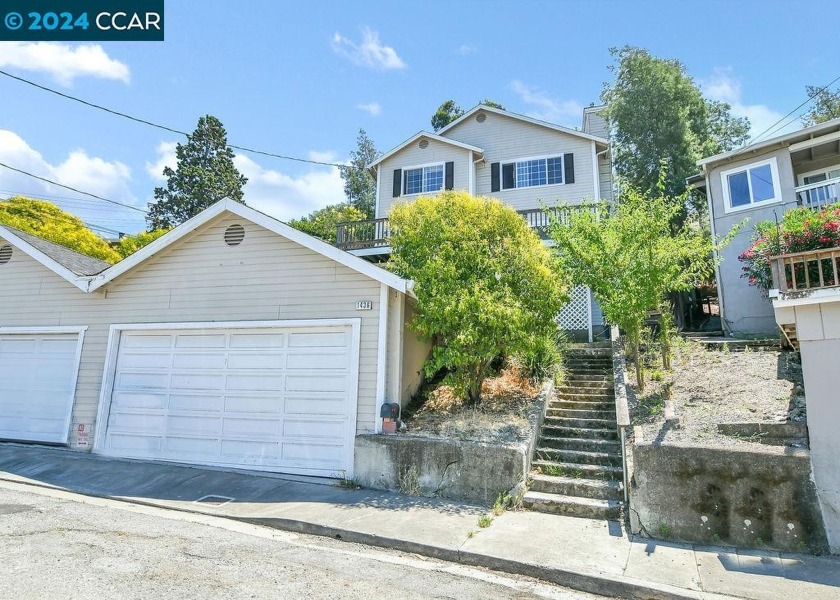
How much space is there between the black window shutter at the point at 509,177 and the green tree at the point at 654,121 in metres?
7.83

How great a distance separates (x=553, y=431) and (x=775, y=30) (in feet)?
38.2

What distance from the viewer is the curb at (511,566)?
3.93 metres

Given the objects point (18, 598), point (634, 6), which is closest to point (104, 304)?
point (18, 598)

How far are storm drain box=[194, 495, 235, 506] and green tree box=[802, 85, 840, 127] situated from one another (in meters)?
31.3

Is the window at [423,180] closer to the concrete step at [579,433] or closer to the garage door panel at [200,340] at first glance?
the garage door panel at [200,340]

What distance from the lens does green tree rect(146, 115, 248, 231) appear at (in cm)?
3297

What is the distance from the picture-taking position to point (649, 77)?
2216 centimetres

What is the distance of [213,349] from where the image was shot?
845 centimetres

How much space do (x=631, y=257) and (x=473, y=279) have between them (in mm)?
2608

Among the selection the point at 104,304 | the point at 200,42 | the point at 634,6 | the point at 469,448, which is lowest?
the point at 469,448

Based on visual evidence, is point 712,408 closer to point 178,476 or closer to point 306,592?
point 306,592

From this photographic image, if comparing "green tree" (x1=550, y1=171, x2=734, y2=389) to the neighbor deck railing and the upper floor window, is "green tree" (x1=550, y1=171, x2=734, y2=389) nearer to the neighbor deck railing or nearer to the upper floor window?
the neighbor deck railing

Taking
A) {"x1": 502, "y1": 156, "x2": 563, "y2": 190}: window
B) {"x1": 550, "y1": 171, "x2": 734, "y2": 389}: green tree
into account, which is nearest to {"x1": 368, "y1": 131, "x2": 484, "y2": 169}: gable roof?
{"x1": 502, "y1": 156, "x2": 563, "y2": 190}: window

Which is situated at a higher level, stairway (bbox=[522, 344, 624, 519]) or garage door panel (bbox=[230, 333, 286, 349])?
garage door panel (bbox=[230, 333, 286, 349])
